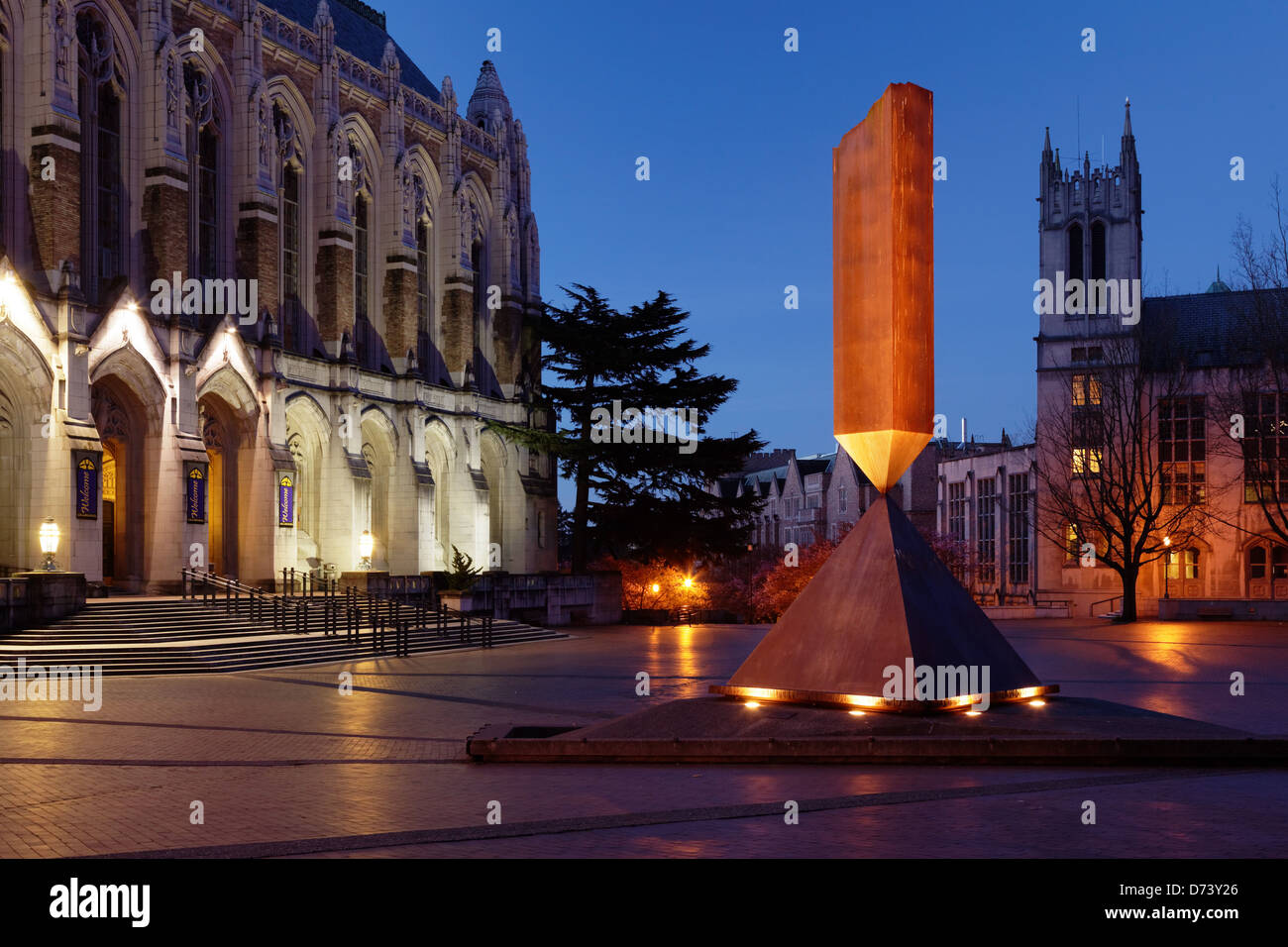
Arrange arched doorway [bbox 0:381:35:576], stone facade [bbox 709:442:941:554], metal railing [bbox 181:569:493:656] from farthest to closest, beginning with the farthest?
stone facade [bbox 709:442:941:554], arched doorway [bbox 0:381:35:576], metal railing [bbox 181:569:493:656]

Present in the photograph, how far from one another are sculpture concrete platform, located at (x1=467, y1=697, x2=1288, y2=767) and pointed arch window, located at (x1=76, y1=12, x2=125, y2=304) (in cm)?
2685

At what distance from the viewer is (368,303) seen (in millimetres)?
48594

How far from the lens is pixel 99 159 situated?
36.1 metres

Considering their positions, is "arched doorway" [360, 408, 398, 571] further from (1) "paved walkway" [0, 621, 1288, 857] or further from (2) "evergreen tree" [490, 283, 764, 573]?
(1) "paved walkway" [0, 621, 1288, 857]

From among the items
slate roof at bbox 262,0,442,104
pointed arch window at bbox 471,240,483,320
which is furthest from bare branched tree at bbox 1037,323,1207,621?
slate roof at bbox 262,0,442,104

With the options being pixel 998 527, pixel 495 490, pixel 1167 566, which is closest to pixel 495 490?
pixel 495 490

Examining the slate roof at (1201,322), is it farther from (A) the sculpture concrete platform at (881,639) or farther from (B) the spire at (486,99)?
(A) the sculpture concrete platform at (881,639)

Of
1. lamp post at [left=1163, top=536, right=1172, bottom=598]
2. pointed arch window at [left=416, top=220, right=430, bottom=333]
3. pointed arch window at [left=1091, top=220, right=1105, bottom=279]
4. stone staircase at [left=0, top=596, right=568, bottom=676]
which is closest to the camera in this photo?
stone staircase at [left=0, top=596, right=568, bottom=676]

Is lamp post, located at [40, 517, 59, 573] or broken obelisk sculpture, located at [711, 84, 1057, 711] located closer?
broken obelisk sculpture, located at [711, 84, 1057, 711]

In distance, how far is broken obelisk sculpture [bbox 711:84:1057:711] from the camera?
1385 centimetres

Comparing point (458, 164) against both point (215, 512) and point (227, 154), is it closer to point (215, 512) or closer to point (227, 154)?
point (227, 154)

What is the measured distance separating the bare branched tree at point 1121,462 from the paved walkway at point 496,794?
103ft

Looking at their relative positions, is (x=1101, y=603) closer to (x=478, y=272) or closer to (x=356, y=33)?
(x=478, y=272)

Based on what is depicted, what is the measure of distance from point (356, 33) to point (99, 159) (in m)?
21.2
